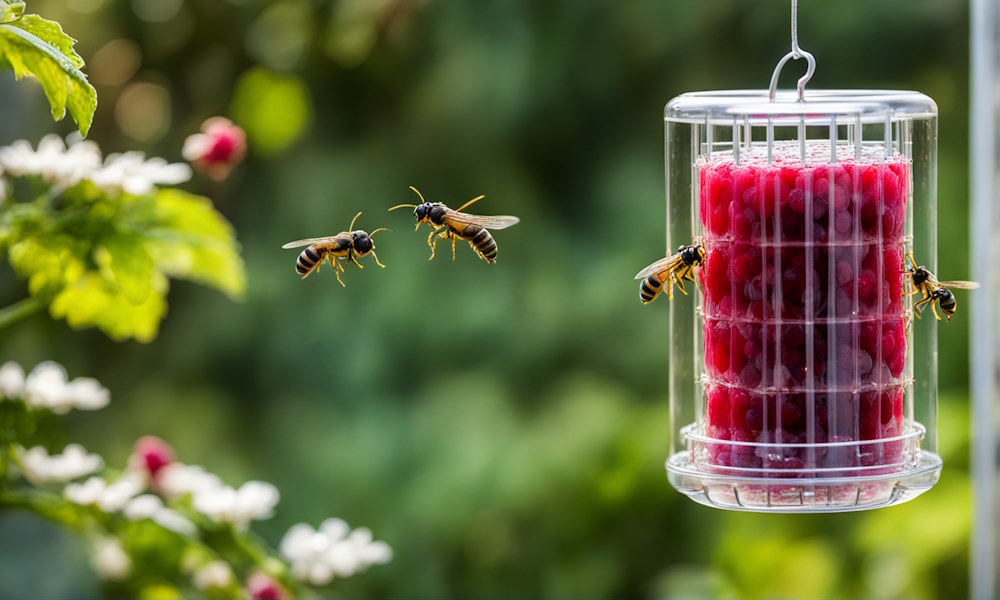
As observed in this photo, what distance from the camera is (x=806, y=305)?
103 cm

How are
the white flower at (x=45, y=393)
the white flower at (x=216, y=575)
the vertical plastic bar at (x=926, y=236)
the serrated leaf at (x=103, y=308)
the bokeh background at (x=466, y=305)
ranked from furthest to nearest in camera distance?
the bokeh background at (x=466, y=305) < the white flower at (x=216, y=575) < the serrated leaf at (x=103, y=308) < the white flower at (x=45, y=393) < the vertical plastic bar at (x=926, y=236)

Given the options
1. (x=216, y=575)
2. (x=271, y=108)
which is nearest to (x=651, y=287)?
(x=216, y=575)

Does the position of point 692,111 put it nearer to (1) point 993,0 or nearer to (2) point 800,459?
(2) point 800,459

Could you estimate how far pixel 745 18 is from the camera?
2.40 metres

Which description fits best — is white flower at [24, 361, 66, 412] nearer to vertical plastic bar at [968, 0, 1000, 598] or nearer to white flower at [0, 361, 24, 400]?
white flower at [0, 361, 24, 400]

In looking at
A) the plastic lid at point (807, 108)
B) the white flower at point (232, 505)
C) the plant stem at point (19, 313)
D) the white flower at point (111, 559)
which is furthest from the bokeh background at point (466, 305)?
the plastic lid at point (807, 108)

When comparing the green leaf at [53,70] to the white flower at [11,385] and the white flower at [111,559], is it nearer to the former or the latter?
the white flower at [11,385]

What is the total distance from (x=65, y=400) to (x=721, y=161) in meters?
0.80

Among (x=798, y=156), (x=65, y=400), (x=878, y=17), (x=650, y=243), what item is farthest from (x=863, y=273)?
(x=878, y=17)

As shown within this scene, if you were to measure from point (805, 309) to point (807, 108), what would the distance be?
0.61 ft

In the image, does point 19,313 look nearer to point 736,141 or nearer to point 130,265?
point 130,265

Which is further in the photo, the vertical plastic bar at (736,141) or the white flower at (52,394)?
the white flower at (52,394)

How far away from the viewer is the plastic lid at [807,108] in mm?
979

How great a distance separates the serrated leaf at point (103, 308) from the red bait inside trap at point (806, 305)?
739 mm
